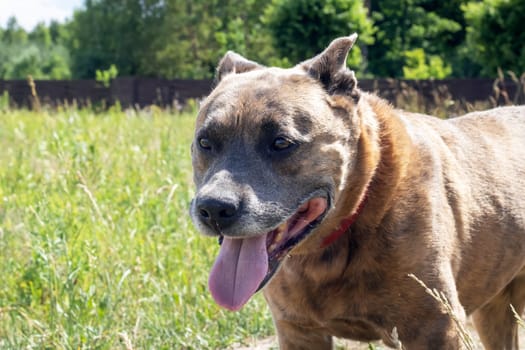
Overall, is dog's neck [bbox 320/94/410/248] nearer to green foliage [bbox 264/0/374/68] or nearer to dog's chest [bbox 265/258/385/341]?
dog's chest [bbox 265/258/385/341]

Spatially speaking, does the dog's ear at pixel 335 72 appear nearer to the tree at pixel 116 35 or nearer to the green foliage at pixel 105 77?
the green foliage at pixel 105 77

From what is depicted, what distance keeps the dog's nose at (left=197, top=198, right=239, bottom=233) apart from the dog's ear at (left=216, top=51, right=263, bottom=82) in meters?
1.13

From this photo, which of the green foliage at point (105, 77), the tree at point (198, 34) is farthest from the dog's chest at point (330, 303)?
the tree at point (198, 34)

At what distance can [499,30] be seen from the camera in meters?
22.0

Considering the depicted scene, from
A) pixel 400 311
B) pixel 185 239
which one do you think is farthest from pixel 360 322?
pixel 185 239

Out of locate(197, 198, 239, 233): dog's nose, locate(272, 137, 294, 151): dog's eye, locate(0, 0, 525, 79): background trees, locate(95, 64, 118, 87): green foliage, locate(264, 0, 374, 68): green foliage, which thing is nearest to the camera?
locate(197, 198, 239, 233): dog's nose

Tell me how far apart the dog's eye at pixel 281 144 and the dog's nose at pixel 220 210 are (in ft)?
1.17

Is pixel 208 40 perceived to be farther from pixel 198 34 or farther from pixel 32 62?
pixel 32 62

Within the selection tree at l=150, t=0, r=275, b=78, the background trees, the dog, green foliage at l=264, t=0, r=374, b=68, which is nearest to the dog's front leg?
the dog

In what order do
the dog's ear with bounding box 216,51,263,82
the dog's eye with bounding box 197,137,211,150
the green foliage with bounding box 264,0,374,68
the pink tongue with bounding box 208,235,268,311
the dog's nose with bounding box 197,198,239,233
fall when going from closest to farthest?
1. the dog's nose with bounding box 197,198,239,233
2. the pink tongue with bounding box 208,235,268,311
3. the dog's eye with bounding box 197,137,211,150
4. the dog's ear with bounding box 216,51,263,82
5. the green foliage with bounding box 264,0,374,68

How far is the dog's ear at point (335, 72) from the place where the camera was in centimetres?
343

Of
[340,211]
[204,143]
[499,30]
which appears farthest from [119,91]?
[340,211]

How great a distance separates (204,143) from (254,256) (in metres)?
0.55

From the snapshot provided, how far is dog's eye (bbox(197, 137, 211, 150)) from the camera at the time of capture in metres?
3.22
